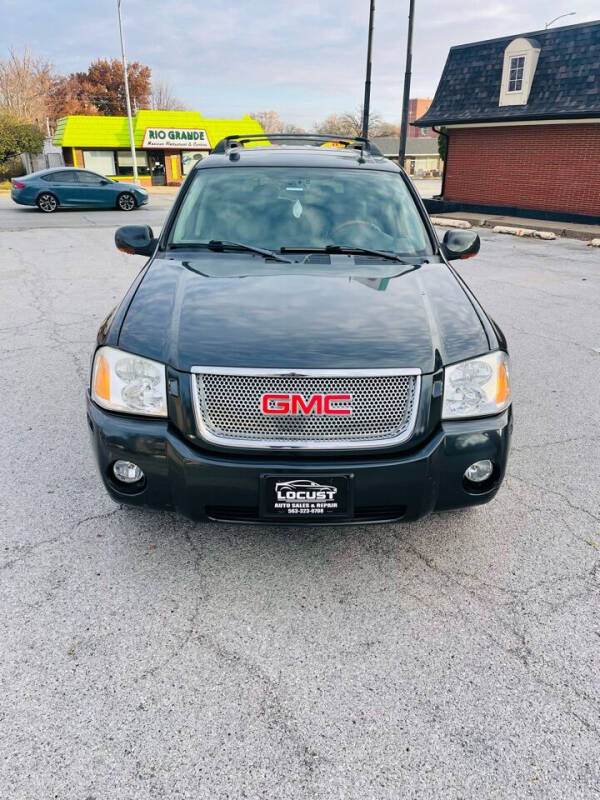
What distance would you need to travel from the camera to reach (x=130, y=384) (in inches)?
101

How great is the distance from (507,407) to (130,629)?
6.03ft

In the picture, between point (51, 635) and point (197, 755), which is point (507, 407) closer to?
point (197, 755)

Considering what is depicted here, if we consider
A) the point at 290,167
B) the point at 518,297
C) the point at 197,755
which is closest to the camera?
the point at 197,755

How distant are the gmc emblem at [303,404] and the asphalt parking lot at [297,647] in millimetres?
676

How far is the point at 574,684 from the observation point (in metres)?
2.22

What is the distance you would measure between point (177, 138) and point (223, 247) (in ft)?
121

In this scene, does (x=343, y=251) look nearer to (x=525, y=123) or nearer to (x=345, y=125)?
(x=525, y=123)

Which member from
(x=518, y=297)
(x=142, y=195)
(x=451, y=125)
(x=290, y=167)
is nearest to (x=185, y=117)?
(x=142, y=195)

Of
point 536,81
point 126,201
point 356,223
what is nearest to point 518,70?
point 536,81

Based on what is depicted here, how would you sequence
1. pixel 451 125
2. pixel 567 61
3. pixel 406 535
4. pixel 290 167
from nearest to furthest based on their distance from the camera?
pixel 406 535
pixel 290 167
pixel 567 61
pixel 451 125

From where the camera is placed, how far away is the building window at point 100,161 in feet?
119

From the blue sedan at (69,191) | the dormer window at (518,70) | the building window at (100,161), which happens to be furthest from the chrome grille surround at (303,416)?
the building window at (100,161)

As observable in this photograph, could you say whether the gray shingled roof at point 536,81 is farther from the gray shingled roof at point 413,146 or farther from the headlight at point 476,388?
the gray shingled roof at point 413,146

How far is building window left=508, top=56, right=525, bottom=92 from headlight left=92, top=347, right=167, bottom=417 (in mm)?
20650
